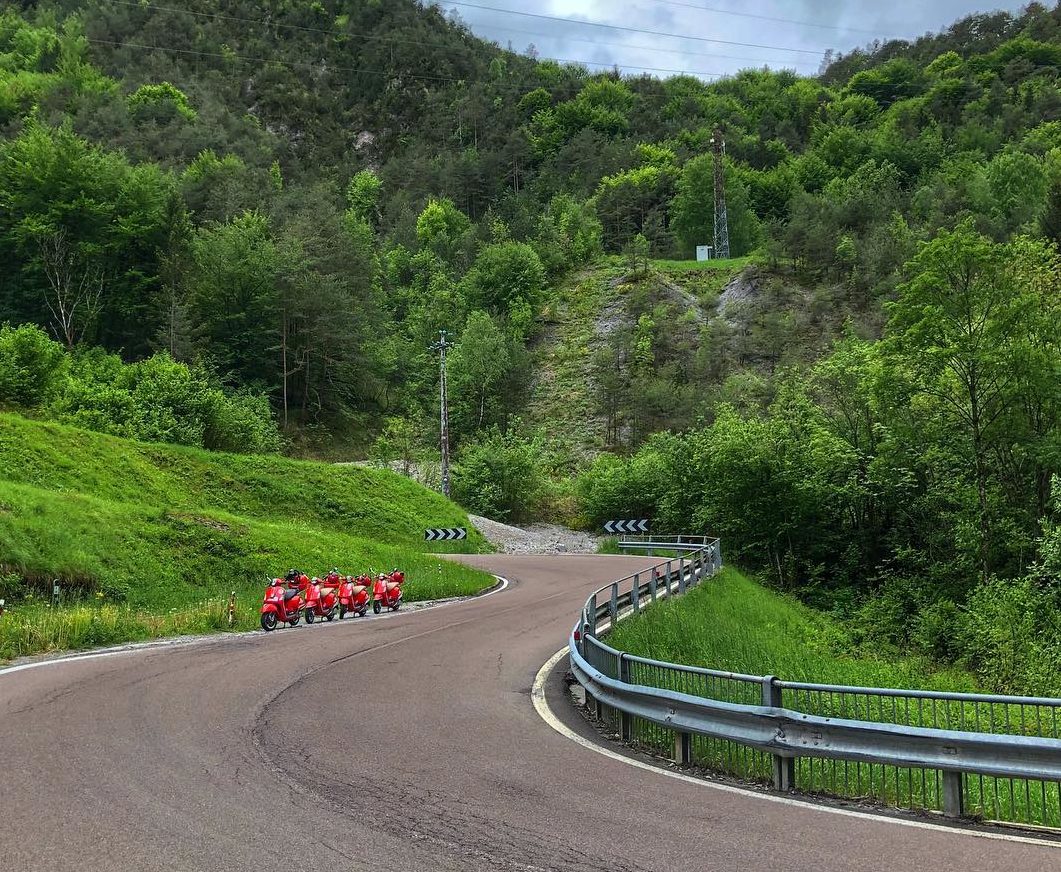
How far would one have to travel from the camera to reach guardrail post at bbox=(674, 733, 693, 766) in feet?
22.9

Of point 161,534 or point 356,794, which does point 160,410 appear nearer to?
point 161,534

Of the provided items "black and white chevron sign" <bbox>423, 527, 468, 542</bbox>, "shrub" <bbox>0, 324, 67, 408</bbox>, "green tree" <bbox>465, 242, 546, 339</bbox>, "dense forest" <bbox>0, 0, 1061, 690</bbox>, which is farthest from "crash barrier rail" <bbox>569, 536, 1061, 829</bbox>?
"green tree" <bbox>465, 242, 546, 339</bbox>

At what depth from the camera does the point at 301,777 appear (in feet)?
20.1

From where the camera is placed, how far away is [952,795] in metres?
5.27

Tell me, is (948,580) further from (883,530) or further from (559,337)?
(559,337)

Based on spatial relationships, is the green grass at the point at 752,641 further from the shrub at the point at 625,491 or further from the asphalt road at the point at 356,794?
the shrub at the point at 625,491

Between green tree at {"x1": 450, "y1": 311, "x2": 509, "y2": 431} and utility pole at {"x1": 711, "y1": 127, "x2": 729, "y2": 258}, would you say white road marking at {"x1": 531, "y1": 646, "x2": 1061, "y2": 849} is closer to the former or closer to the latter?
green tree at {"x1": 450, "y1": 311, "x2": 509, "y2": 431}

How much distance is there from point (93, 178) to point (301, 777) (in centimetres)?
6998

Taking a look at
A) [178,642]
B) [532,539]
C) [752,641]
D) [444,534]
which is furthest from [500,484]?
[178,642]

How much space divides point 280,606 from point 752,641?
9.79 meters

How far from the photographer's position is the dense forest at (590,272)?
92.3 ft

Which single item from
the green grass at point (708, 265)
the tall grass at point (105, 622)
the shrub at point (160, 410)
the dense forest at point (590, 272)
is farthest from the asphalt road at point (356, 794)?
the green grass at point (708, 265)

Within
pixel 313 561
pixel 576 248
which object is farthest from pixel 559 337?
pixel 313 561

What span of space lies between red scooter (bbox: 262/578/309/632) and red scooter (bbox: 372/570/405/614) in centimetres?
280
